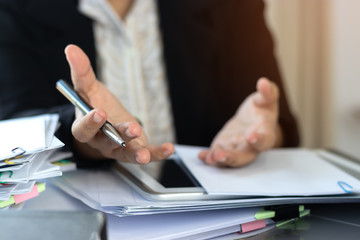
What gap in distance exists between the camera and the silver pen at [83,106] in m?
0.36

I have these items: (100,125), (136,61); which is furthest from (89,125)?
(136,61)

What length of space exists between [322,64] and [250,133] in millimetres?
864

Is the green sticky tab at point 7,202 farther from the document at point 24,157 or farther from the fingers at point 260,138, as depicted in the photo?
the fingers at point 260,138

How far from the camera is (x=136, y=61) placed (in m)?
0.87

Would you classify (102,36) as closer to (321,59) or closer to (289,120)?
(289,120)

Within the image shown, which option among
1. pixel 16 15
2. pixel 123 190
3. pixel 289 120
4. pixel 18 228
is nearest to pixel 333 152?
pixel 289 120

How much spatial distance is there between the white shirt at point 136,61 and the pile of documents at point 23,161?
43 cm

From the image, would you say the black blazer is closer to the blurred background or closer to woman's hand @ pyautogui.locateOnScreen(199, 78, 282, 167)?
woman's hand @ pyautogui.locateOnScreen(199, 78, 282, 167)

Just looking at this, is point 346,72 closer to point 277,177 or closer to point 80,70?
point 277,177

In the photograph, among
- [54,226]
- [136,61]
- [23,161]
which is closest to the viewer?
[54,226]

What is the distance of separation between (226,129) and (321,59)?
79 centimetres

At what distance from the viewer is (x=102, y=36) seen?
33.0 inches

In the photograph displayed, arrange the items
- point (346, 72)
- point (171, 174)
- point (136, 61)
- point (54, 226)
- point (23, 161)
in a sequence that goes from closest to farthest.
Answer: point (54, 226), point (23, 161), point (171, 174), point (136, 61), point (346, 72)

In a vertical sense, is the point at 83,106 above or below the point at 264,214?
above
